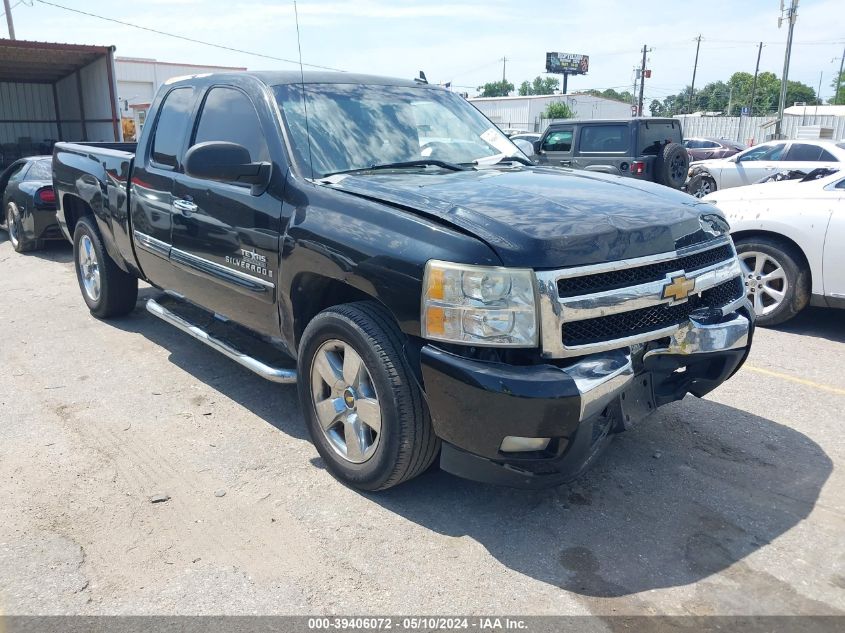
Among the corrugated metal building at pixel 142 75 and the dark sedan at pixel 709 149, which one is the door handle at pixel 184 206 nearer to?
the dark sedan at pixel 709 149

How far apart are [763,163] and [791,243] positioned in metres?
9.94

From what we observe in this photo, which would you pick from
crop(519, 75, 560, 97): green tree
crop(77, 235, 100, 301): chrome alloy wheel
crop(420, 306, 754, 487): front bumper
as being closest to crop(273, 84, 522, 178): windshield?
crop(420, 306, 754, 487): front bumper

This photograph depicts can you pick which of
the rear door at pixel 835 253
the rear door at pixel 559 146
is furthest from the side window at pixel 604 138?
the rear door at pixel 835 253

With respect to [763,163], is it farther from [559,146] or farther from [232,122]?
[232,122]

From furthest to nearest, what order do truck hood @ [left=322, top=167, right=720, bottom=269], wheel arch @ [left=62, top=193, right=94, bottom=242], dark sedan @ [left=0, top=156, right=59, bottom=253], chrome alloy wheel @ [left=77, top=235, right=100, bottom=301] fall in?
dark sedan @ [left=0, top=156, right=59, bottom=253] < wheel arch @ [left=62, top=193, right=94, bottom=242] < chrome alloy wheel @ [left=77, top=235, right=100, bottom=301] < truck hood @ [left=322, top=167, right=720, bottom=269]

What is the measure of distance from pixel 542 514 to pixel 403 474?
2.27ft

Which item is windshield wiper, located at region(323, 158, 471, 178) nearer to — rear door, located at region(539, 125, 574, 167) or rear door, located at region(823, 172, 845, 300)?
rear door, located at region(823, 172, 845, 300)

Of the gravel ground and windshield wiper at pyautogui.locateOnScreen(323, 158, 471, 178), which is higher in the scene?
windshield wiper at pyautogui.locateOnScreen(323, 158, 471, 178)

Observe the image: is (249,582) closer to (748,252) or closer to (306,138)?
(306,138)

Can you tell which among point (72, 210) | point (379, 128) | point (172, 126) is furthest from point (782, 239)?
point (72, 210)

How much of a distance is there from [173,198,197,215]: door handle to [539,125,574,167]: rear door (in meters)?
10.1

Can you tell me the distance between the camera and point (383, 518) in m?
3.26

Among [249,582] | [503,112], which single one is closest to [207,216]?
[249,582]

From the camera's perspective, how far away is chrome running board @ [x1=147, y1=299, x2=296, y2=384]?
3.79 meters
